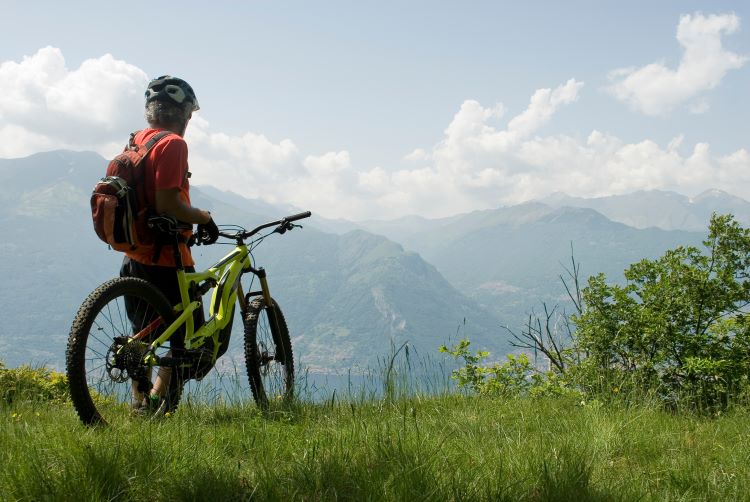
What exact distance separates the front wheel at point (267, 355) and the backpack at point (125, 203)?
3.76 ft

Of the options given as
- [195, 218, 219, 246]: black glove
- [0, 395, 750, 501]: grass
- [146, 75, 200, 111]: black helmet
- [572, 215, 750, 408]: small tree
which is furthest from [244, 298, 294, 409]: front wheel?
[572, 215, 750, 408]: small tree

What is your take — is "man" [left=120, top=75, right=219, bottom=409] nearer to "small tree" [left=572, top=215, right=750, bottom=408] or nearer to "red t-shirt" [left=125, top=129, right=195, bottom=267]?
"red t-shirt" [left=125, top=129, right=195, bottom=267]

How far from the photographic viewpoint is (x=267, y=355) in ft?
16.2

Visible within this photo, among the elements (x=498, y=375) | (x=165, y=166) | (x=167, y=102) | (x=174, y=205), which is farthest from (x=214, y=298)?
(x=498, y=375)

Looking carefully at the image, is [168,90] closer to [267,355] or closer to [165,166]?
[165,166]

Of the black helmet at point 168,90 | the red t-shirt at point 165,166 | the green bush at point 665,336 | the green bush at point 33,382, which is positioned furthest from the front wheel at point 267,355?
the green bush at point 33,382

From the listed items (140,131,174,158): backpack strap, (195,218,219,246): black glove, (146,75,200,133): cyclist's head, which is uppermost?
(146,75,200,133): cyclist's head

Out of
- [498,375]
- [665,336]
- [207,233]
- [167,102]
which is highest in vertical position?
[167,102]

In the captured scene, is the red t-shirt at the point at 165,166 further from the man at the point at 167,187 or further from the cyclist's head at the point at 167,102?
the cyclist's head at the point at 167,102

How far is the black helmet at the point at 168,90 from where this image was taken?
4266mm

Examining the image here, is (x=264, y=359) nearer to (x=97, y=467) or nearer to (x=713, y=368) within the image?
(x=97, y=467)

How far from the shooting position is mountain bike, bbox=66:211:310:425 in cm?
342

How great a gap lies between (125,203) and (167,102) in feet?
3.13

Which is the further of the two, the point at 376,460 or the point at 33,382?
the point at 33,382
